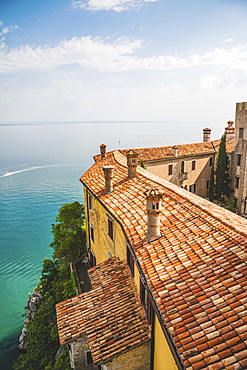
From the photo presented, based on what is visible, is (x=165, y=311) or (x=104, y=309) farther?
(x=104, y=309)

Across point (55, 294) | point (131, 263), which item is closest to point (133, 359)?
point (131, 263)

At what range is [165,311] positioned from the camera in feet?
18.7

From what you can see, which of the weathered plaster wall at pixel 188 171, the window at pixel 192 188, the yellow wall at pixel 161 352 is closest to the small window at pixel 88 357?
the yellow wall at pixel 161 352

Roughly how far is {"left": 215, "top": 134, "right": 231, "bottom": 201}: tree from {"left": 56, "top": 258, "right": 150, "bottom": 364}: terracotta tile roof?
22.0m

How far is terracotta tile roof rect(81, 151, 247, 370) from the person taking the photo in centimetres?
461

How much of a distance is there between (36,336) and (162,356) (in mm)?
13633

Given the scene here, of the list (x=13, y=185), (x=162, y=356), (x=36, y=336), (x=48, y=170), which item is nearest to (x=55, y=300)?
(x=36, y=336)

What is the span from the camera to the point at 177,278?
21.2 ft

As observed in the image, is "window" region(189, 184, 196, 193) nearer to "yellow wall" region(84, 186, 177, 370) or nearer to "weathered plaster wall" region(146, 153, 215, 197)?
"weathered plaster wall" region(146, 153, 215, 197)

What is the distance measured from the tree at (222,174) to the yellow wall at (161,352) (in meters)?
25.0

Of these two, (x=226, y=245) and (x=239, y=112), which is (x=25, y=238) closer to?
(x=239, y=112)

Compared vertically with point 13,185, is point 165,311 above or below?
above

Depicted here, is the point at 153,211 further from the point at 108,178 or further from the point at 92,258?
the point at 92,258

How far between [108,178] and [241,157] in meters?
20.4
